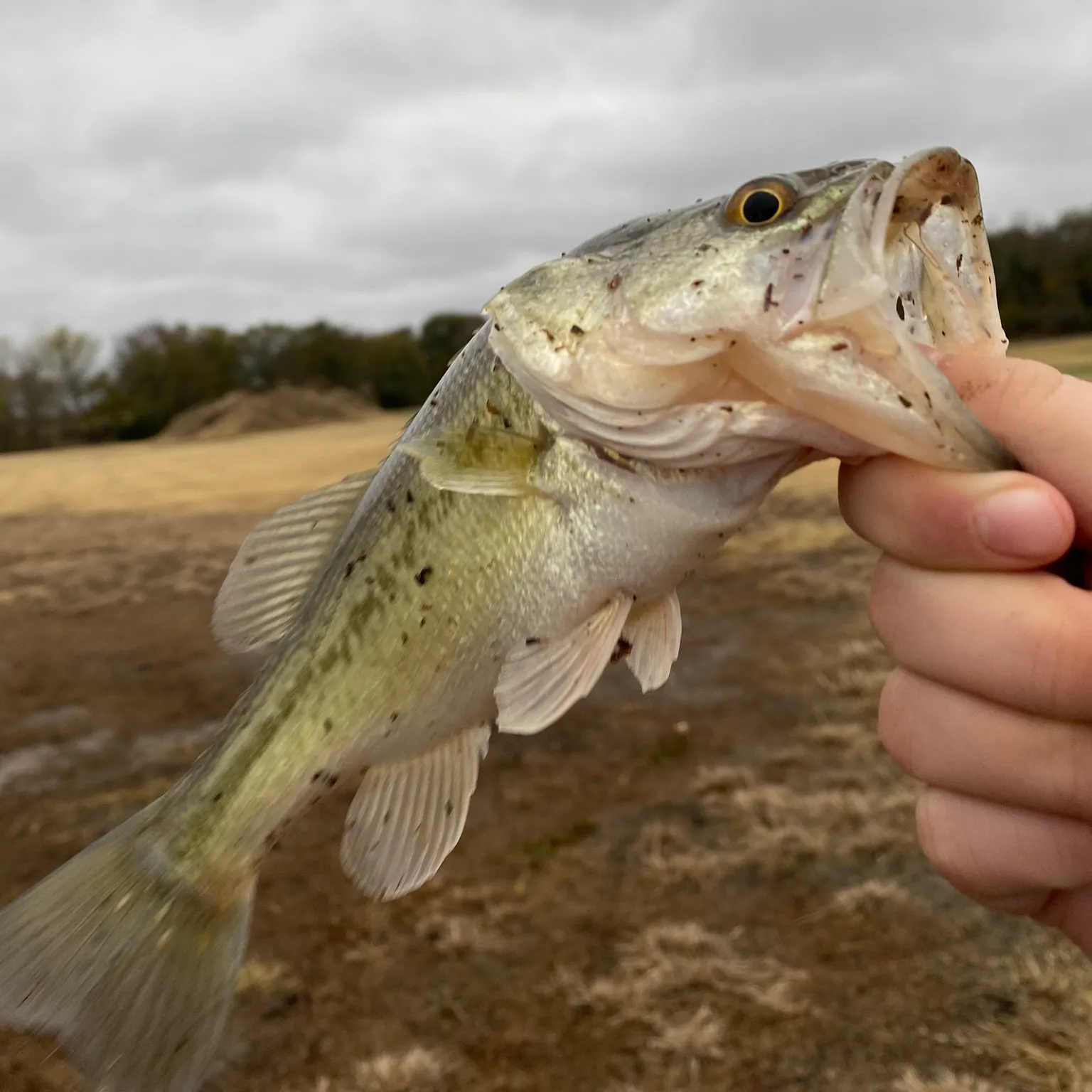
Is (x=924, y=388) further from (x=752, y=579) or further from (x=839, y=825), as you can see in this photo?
(x=752, y=579)

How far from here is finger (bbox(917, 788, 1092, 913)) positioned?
4.67 feet

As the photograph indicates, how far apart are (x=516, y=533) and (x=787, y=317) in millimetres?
632

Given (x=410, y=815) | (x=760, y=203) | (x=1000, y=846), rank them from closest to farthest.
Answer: (x=760, y=203), (x=1000, y=846), (x=410, y=815)

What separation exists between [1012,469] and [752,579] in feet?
30.2

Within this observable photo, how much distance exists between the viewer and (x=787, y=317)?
4.08ft

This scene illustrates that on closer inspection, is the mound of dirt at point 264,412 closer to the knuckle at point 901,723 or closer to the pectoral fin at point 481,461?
the pectoral fin at point 481,461

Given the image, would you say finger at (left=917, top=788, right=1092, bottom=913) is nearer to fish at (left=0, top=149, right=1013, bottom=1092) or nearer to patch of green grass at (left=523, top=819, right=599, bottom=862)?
fish at (left=0, top=149, right=1013, bottom=1092)

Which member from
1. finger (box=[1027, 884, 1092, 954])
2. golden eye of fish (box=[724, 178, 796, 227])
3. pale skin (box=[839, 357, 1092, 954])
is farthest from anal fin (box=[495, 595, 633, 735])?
finger (box=[1027, 884, 1092, 954])

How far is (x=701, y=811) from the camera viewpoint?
522 centimetres

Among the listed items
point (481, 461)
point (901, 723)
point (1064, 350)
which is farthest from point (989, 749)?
point (1064, 350)

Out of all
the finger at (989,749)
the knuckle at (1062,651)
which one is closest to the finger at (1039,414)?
the knuckle at (1062,651)

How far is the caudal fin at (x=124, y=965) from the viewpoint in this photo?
1.66 meters

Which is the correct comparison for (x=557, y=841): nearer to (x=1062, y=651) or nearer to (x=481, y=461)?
(x=481, y=461)

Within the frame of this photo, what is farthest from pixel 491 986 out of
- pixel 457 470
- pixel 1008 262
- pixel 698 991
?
pixel 1008 262
